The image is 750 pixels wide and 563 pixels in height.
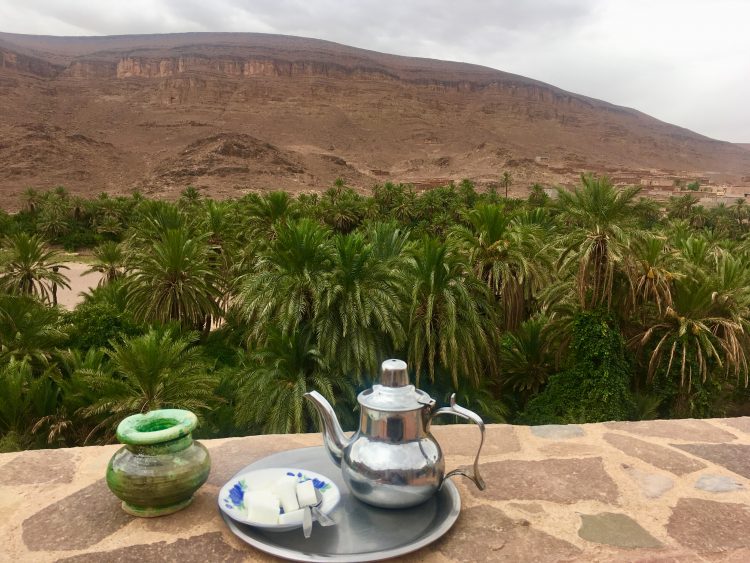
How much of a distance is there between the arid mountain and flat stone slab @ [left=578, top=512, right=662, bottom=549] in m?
78.1

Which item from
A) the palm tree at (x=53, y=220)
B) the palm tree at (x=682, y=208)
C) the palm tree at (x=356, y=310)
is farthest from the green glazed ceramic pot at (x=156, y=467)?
the palm tree at (x=53, y=220)

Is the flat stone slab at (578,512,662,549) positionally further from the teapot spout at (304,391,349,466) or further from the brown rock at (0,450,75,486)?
the brown rock at (0,450,75,486)

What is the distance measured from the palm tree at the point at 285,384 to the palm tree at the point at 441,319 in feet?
5.54

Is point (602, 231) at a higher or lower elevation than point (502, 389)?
higher

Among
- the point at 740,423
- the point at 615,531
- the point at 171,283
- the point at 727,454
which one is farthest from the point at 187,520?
the point at 171,283

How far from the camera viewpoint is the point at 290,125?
11719cm

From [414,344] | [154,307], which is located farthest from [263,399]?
[154,307]

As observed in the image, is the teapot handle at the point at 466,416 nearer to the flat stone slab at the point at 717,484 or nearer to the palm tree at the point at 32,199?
the flat stone slab at the point at 717,484

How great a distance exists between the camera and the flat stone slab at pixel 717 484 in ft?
8.01

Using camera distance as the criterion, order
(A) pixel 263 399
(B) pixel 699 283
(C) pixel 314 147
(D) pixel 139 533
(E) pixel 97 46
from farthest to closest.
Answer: (E) pixel 97 46, (C) pixel 314 147, (B) pixel 699 283, (A) pixel 263 399, (D) pixel 139 533

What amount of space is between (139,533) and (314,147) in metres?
111

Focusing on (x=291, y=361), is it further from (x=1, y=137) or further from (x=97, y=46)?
(x=97, y=46)

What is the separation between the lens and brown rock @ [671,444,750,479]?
2.67m

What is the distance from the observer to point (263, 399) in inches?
315
